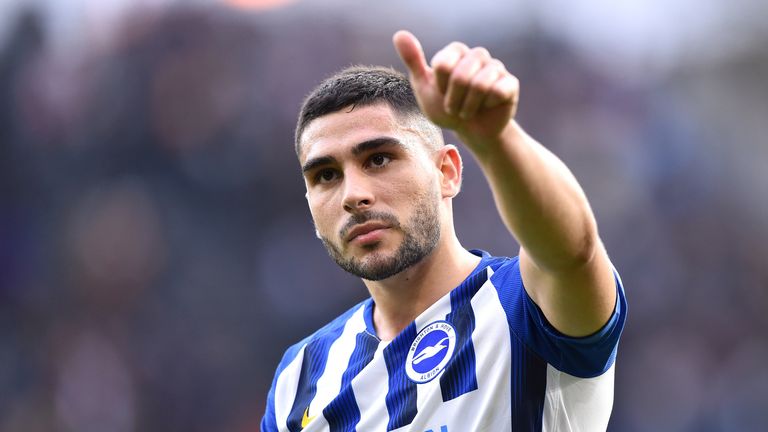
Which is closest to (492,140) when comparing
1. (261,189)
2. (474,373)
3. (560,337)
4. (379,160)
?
(560,337)

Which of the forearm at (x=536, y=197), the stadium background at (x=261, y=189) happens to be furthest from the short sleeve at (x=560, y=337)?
the stadium background at (x=261, y=189)

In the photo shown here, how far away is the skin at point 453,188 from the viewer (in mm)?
1626

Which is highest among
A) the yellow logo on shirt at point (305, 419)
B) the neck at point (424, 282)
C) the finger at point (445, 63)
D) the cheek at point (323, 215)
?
the finger at point (445, 63)

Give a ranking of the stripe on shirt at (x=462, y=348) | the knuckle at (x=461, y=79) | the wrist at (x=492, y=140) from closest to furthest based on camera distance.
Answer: the knuckle at (x=461, y=79) < the wrist at (x=492, y=140) < the stripe on shirt at (x=462, y=348)

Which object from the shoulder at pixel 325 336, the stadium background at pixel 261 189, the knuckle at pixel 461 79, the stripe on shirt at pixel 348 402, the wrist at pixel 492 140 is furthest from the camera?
the stadium background at pixel 261 189

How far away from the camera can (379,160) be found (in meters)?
2.56

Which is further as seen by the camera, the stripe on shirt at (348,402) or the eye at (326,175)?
the eye at (326,175)

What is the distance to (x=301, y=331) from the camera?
639 centimetres

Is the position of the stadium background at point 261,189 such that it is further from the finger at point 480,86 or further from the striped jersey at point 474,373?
the finger at point 480,86

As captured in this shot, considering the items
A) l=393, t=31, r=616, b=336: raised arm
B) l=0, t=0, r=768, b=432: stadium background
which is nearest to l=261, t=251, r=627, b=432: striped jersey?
l=393, t=31, r=616, b=336: raised arm

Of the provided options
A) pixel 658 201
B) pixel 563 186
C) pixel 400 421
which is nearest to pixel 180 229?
pixel 658 201

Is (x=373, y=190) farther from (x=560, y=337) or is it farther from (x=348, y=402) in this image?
(x=560, y=337)

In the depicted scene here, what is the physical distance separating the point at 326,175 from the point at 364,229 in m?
0.27

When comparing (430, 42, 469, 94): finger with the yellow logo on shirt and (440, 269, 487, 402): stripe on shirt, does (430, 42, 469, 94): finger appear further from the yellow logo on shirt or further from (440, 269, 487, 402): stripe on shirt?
the yellow logo on shirt
